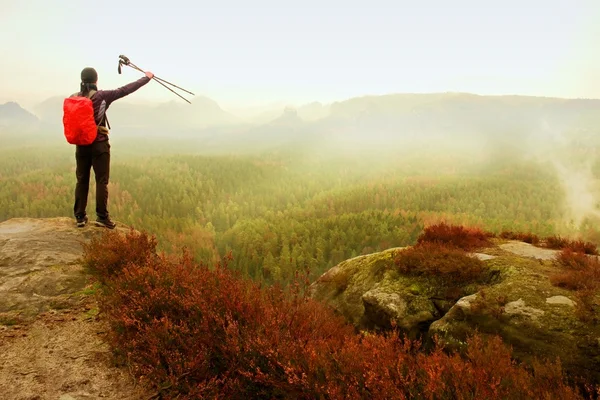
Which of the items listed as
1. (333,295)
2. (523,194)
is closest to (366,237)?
(333,295)

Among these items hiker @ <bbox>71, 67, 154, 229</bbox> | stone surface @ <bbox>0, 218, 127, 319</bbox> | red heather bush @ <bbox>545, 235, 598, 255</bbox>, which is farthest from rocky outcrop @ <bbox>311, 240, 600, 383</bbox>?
hiker @ <bbox>71, 67, 154, 229</bbox>

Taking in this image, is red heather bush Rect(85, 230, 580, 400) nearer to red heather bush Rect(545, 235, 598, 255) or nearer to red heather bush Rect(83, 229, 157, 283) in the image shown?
red heather bush Rect(83, 229, 157, 283)

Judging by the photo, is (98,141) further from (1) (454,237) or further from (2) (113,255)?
(1) (454,237)

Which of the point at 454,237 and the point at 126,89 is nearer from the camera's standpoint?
the point at 126,89

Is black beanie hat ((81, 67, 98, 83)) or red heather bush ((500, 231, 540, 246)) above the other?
black beanie hat ((81, 67, 98, 83))

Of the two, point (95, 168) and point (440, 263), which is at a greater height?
point (95, 168)

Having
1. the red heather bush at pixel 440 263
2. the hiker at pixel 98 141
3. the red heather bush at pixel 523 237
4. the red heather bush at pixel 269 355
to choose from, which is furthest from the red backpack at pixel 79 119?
the red heather bush at pixel 523 237

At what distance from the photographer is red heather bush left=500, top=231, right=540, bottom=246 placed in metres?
9.05

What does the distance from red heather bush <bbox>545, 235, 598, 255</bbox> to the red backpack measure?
1083 cm

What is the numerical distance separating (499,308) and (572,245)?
4039 millimetres

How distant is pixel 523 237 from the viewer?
9289 millimetres

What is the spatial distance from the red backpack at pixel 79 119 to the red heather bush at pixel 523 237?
1071cm

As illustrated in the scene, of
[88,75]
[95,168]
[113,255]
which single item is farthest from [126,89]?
[113,255]

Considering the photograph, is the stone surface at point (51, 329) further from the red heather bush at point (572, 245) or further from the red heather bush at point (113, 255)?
the red heather bush at point (572, 245)
